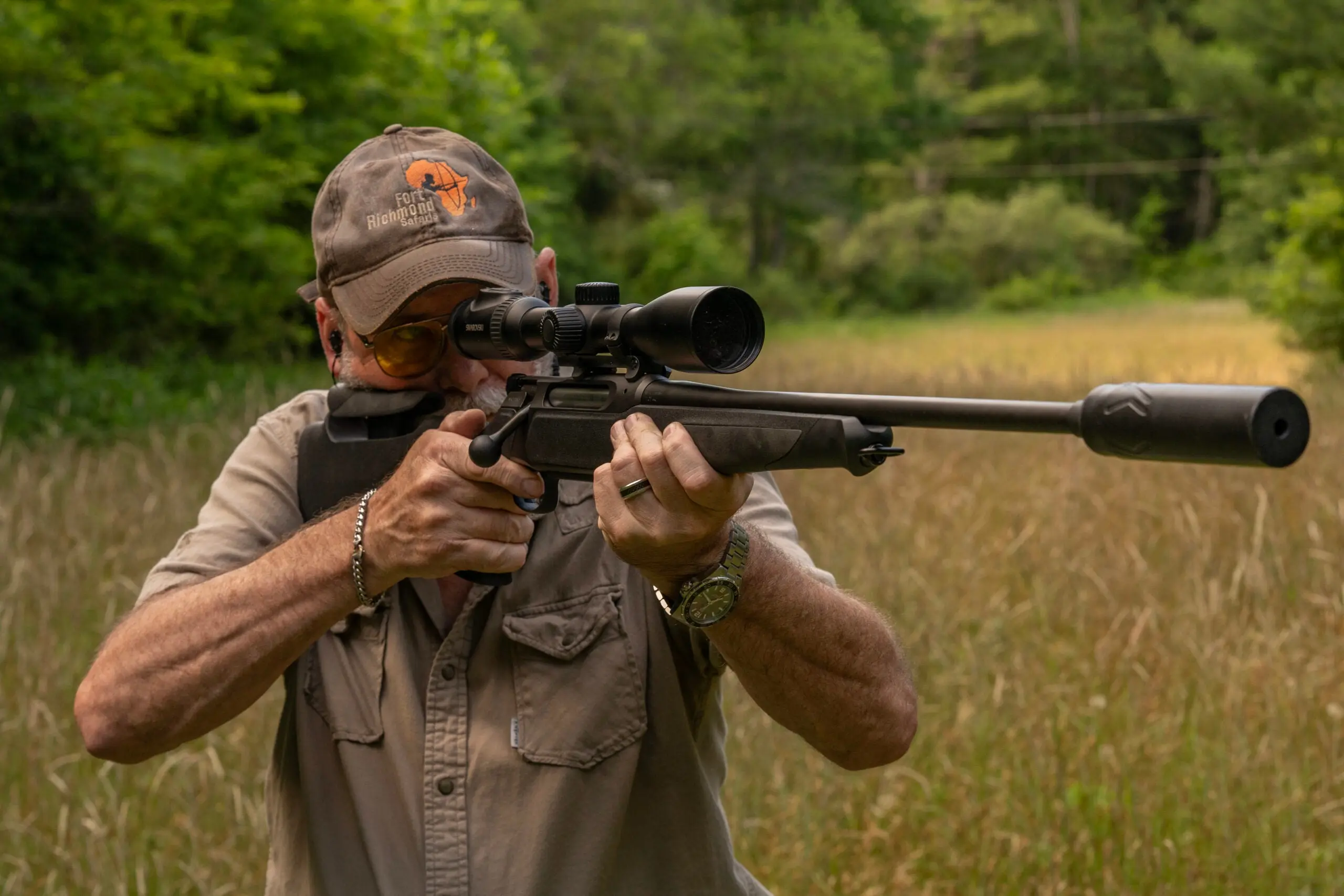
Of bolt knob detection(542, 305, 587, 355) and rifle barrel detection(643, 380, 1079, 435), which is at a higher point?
bolt knob detection(542, 305, 587, 355)

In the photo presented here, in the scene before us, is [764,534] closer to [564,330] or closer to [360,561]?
[564,330]

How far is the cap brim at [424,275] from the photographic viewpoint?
7.70ft

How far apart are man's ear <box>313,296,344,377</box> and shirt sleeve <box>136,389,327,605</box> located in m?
0.10

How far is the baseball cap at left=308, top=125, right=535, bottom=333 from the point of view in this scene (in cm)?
236

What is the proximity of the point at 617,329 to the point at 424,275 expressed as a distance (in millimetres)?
501

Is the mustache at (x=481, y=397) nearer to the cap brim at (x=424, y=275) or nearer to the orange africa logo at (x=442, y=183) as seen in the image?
the cap brim at (x=424, y=275)

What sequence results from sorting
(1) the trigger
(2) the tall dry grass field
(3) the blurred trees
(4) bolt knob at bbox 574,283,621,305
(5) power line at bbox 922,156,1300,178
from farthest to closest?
(5) power line at bbox 922,156,1300,178 → (3) the blurred trees → (2) the tall dry grass field → (1) the trigger → (4) bolt knob at bbox 574,283,621,305

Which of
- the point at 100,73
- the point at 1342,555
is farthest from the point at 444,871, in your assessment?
the point at 100,73

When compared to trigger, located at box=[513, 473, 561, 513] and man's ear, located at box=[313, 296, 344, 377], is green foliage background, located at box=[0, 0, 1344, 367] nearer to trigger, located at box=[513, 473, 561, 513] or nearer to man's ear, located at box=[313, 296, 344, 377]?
man's ear, located at box=[313, 296, 344, 377]

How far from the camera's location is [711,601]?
6.37ft

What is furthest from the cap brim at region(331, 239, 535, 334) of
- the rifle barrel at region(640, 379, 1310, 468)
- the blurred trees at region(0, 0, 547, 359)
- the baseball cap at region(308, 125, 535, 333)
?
the blurred trees at region(0, 0, 547, 359)

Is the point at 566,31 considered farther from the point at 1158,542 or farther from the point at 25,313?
the point at 1158,542

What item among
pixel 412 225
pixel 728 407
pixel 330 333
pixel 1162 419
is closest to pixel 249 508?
pixel 330 333

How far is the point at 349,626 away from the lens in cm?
244
